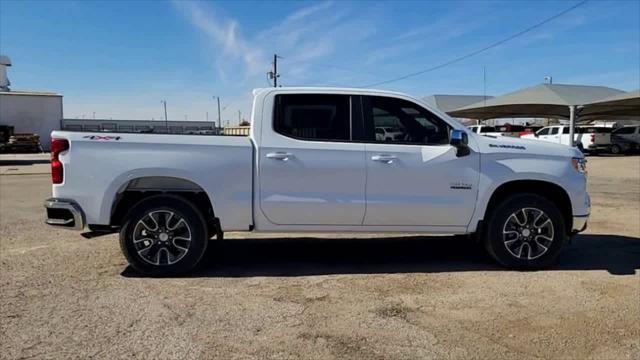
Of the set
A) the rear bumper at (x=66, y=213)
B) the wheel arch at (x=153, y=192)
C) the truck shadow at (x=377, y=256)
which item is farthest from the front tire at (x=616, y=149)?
the rear bumper at (x=66, y=213)

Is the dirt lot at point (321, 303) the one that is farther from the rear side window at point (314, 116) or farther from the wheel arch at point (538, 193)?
the rear side window at point (314, 116)

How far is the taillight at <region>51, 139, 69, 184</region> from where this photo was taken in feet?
18.5

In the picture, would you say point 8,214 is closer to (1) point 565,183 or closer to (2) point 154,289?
(2) point 154,289

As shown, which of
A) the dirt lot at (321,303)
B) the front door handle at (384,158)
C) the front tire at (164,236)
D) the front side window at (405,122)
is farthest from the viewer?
the front side window at (405,122)

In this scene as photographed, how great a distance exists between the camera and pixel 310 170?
587 centimetres

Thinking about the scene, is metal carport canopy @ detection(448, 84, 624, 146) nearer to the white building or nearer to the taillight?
the taillight

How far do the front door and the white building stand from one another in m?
46.3

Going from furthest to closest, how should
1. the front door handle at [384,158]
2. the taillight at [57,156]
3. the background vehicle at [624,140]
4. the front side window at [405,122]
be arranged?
the background vehicle at [624,140]
the front side window at [405,122]
the front door handle at [384,158]
the taillight at [57,156]

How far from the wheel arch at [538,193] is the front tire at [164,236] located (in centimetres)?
316

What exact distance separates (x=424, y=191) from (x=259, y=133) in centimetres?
187

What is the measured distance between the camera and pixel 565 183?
6168mm

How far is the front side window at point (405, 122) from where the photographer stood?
20.1 ft

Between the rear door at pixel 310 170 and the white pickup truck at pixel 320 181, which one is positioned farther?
the rear door at pixel 310 170

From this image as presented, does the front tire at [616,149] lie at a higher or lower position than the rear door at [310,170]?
lower
